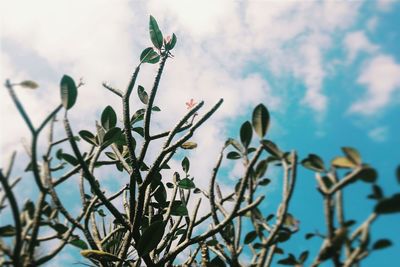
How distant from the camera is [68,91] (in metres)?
2.00

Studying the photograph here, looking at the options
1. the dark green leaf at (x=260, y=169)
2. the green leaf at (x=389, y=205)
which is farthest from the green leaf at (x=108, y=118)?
the green leaf at (x=389, y=205)

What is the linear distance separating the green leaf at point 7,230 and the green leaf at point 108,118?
868mm

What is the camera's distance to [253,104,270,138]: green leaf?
1.85 m

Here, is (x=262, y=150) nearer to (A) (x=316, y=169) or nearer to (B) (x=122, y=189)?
(A) (x=316, y=169)

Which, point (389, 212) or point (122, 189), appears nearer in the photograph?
point (389, 212)

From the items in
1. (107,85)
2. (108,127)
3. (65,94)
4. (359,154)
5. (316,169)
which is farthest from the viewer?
(107,85)

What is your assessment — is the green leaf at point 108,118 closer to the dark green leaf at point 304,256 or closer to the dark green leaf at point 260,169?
the dark green leaf at point 260,169

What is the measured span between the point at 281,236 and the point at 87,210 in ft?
3.71

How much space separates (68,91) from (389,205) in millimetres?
1557

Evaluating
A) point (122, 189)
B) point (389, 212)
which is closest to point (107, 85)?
point (122, 189)

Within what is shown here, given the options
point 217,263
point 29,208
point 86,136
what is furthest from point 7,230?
point 217,263

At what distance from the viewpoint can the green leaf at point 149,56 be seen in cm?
296

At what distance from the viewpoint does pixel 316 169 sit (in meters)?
1.60

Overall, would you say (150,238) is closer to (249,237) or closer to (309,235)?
(249,237)
